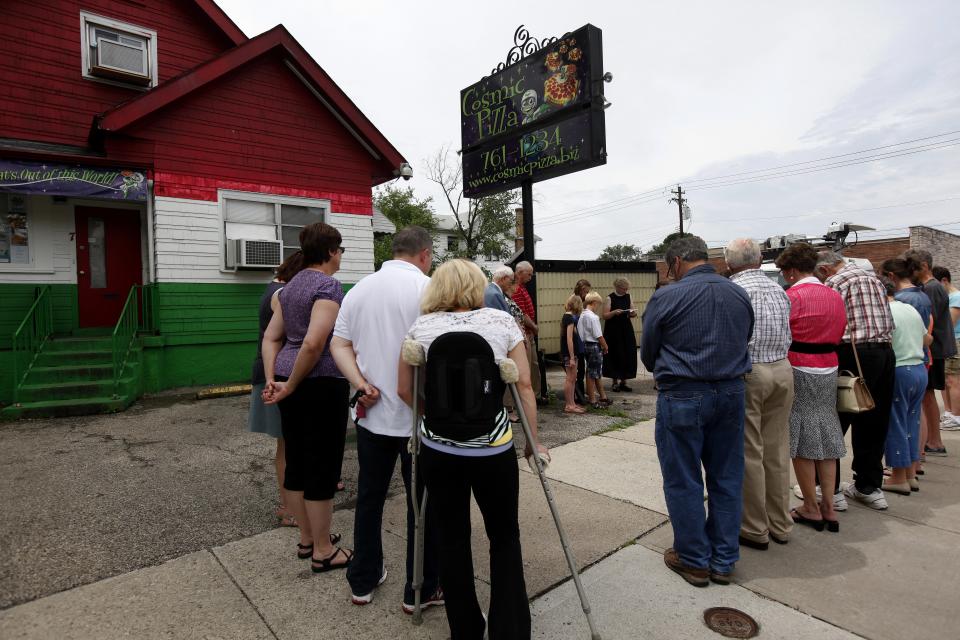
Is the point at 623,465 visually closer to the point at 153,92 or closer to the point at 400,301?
the point at 400,301

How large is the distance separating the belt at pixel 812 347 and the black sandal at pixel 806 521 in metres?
1.16

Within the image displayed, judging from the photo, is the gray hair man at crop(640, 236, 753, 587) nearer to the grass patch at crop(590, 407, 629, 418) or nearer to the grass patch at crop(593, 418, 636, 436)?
the grass patch at crop(593, 418, 636, 436)

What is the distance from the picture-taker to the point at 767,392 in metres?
3.32

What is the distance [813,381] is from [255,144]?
9610 mm

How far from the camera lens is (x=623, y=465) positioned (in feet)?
16.9

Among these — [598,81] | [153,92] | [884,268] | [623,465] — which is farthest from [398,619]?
[153,92]

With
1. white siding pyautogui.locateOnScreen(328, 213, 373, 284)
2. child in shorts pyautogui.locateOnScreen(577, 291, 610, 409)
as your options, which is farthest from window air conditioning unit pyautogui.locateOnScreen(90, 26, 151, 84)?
child in shorts pyautogui.locateOnScreen(577, 291, 610, 409)

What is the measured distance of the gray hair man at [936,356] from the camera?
519cm

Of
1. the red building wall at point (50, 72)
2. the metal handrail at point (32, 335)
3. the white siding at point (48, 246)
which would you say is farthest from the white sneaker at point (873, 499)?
the red building wall at point (50, 72)

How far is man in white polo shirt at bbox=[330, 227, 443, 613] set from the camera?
270 centimetres

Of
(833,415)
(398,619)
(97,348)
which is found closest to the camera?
(398,619)

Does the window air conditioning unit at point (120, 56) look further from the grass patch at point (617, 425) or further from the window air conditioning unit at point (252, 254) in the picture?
the grass patch at point (617, 425)

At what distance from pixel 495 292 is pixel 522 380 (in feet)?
9.96

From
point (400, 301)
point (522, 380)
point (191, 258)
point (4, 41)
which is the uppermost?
point (4, 41)
